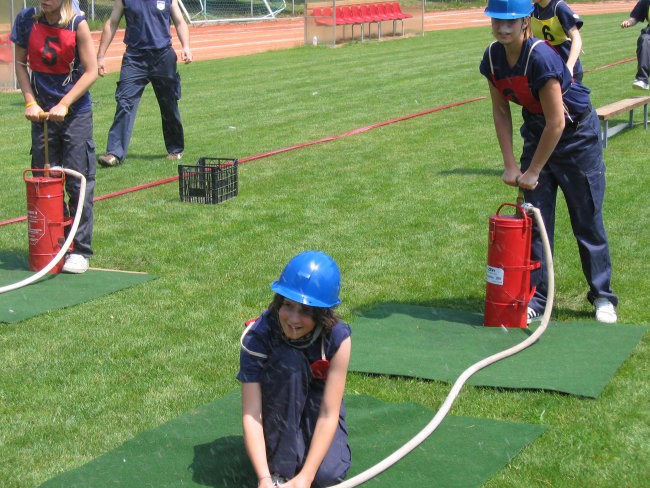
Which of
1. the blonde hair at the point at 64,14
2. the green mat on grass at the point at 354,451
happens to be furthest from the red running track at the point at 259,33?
the green mat on grass at the point at 354,451

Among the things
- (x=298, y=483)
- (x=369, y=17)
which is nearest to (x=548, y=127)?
(x=298, y=483)

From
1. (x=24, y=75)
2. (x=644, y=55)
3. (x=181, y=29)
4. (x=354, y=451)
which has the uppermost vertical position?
(x=24, y=75)

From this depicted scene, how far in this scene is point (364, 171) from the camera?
1177 centimetres

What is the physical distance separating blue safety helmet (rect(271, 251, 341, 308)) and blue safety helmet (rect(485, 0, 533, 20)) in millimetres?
2421

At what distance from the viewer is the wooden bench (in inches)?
487

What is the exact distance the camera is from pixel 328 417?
4387 mm

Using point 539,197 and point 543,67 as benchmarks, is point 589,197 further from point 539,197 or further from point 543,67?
point 543,67

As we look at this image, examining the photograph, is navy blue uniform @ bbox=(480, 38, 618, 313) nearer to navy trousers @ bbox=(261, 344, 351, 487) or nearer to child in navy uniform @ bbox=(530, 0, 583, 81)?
child in navy uniform @ bbox=(530, 0, 583, 81)

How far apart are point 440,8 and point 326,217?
41.7 meters

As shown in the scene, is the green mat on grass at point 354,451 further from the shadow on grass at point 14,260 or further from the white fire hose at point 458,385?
the shadow on grass at point 14,260

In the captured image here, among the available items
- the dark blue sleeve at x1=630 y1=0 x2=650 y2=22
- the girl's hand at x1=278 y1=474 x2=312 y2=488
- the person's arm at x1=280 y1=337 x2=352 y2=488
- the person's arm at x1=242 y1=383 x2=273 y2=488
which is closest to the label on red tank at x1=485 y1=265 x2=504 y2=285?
the person's arm at x1=280 y1=337 x2=352 y2=488

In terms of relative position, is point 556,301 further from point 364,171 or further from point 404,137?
point 404,137

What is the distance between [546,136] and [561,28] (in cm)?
322

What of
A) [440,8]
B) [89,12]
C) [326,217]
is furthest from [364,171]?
[440,8]
